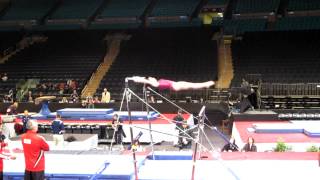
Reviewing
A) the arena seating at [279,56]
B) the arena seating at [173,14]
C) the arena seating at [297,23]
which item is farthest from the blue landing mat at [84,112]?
the arena seating at [297,23]

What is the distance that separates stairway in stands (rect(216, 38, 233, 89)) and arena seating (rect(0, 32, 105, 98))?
8744 millimetres

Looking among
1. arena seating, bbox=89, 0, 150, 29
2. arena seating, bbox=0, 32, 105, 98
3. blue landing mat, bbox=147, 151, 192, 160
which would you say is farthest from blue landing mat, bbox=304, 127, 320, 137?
arena seating, bbox=89, 0, 150, 29

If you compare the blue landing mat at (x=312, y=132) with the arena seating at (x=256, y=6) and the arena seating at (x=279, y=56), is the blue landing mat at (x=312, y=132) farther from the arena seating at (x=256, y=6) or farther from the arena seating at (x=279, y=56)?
the arena seating at (x=256, y=6)

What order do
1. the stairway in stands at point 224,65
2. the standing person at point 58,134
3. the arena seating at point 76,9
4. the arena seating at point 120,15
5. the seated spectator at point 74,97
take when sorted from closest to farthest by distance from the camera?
the standing person at point 58,134 < the seated spectator at point 74,97 < the stairway in stands at point 224,65 < the arena seating at point 120,15 < the arena seating at point 76,9

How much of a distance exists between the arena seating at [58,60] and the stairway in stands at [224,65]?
8744 mm

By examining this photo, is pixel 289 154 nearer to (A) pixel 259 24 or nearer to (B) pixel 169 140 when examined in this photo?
(B) pixel 169 140

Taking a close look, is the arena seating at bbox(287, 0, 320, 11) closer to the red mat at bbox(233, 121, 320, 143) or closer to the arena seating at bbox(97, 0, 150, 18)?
the arena seating at bbox(97, 0, 150, 18)

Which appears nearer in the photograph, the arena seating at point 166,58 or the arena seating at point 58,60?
the arena seating at point 166,58

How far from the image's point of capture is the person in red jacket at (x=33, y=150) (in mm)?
7406

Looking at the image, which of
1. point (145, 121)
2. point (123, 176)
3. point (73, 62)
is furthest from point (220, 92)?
point (123, 176)

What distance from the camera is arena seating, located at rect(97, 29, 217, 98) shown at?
2634cm

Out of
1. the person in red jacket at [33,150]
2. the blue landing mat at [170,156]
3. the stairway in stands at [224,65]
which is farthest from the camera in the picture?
the stairway in stands at [224,65]

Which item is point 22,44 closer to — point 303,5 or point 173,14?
point 173,14

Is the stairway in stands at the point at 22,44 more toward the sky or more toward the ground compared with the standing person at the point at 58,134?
more toward the sky
